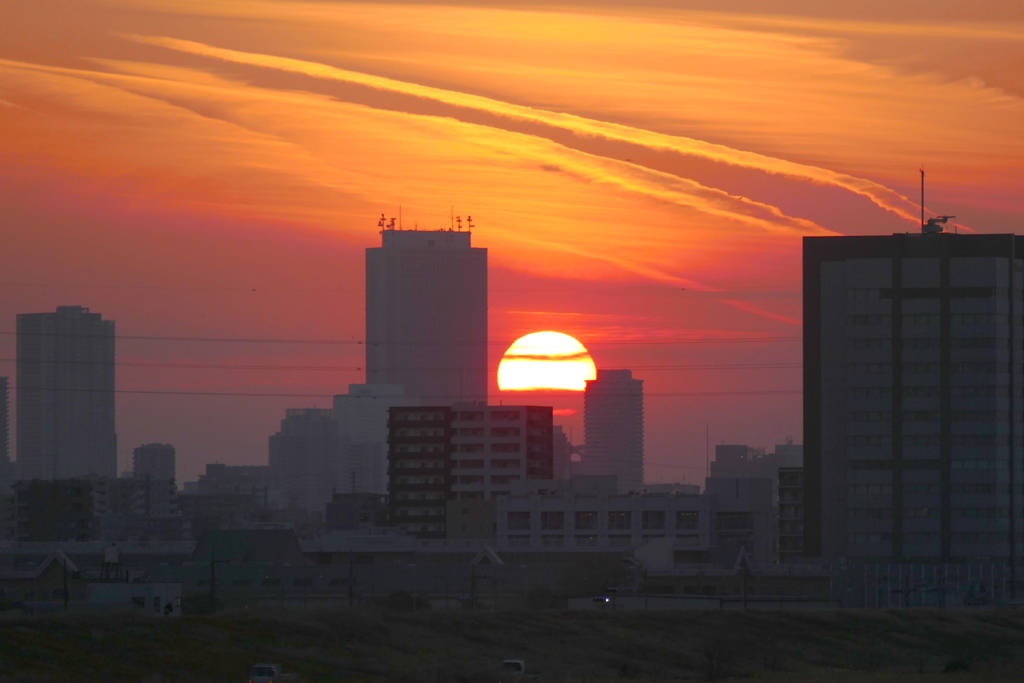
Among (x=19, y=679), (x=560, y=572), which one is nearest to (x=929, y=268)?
(x=560, y=572)

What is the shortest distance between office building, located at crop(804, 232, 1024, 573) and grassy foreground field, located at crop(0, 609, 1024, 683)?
32223 mm

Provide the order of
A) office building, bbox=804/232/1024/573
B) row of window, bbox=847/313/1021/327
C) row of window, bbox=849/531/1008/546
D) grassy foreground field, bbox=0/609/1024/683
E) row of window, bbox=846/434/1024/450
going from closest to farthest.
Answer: grassy foreground field, bbox=0/609/1024/683, row of window, bbox=849/531/1008/546, office building, bbox=804/232/1024/573, row of window, bbox=846/434/1024/450, row of window, bbox=847/313/1021/327

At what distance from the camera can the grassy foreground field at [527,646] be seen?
72.7 m

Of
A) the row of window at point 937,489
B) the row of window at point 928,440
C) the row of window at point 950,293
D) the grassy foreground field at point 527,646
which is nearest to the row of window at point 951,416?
the row of window at point 928,440

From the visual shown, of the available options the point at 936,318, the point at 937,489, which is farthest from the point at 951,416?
the point at 936,318

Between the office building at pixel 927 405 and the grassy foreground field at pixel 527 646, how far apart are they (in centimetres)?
3222

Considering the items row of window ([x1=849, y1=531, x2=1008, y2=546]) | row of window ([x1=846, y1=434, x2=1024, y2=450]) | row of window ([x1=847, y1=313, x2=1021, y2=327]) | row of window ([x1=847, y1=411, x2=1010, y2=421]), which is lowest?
row of window ([x1=849, y1=531, x2=1008, y2=546])

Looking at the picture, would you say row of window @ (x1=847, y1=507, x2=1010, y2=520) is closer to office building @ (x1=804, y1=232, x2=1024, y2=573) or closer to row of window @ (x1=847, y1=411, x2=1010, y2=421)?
office building @ (x1=804, y1=232, x2=1024, y2=573)

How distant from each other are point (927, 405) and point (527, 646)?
257ft

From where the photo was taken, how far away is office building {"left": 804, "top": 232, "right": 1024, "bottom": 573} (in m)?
156

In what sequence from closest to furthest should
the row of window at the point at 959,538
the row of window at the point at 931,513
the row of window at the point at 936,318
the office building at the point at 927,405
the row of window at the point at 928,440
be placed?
the row of window at the point at 959,538, the row of window at the point at 931,513, the office building at the point at 927,405, the row of window at the point at 928,440, the row of window at the point at 936,318

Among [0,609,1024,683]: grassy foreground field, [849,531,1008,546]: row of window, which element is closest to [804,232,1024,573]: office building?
[849,531,1008,546]: row of window

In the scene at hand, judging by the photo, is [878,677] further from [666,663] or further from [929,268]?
[929,268]

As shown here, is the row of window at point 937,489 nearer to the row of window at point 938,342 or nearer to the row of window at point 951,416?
the row of window at point 951,416
